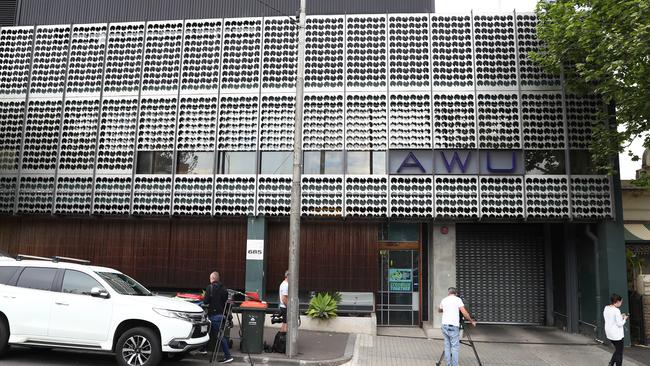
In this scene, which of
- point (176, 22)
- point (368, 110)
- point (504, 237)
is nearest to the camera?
point (368, 110)

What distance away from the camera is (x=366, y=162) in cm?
1409

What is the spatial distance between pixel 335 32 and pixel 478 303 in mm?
9607

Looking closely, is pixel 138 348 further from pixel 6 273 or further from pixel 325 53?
pixel 325 53

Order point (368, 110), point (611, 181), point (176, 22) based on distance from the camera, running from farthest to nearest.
Result: point (176, 22), point (368, 110), point (611, 181)

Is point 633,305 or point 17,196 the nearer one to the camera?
point 633,305

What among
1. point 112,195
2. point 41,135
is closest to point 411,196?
point 112,195

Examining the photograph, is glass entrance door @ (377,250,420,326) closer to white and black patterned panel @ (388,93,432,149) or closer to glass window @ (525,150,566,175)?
white and black patterned panel @ (388,93,432,149)

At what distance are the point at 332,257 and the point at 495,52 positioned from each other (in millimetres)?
7417

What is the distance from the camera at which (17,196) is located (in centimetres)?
1489

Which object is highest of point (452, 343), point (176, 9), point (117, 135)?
point (176, 9)

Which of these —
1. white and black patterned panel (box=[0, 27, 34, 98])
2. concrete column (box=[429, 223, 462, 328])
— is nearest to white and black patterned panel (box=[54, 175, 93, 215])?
white and black patterned panel (box=[0, 27, 34, 98])

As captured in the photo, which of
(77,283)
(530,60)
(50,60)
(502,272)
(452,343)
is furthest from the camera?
(502,272)

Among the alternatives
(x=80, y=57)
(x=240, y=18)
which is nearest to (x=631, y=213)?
(x=240, y=18)

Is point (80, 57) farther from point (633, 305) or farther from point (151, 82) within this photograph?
point (633, 305)
